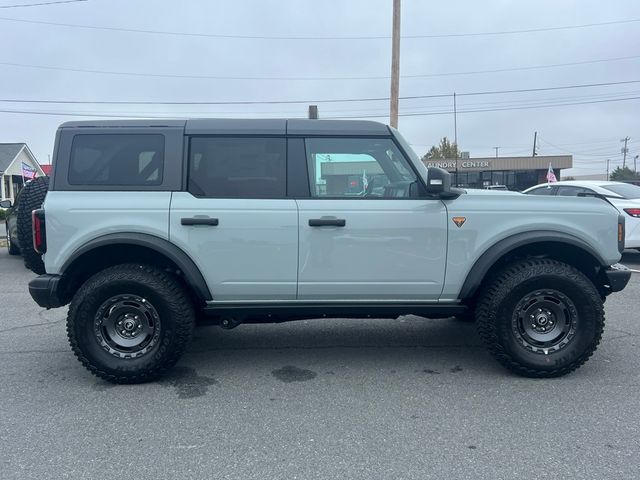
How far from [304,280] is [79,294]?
1.77 m

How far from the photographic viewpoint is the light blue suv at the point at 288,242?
14.0ft

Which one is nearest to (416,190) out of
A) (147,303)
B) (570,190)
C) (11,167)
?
(147,303)

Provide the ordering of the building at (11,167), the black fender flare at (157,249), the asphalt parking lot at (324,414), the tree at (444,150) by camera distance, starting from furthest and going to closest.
Answer: the tree at (444,150)
the building at (11,167)
the black fender flare at (157,249)
the asphalt parking lot at (324,414)

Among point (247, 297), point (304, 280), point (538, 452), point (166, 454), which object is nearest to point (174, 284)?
point (247, 297)

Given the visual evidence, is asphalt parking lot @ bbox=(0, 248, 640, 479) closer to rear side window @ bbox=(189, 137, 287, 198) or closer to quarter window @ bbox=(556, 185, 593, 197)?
rear side window @ bbox=(189, 137, 287, 198)

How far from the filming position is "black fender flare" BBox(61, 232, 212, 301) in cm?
421

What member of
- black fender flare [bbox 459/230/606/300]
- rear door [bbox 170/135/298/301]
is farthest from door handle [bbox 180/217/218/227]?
black fender flare [bbox 459/230/606/300]

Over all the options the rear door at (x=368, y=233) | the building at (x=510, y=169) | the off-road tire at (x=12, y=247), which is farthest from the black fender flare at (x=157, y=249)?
the building at (x=510, y=169)

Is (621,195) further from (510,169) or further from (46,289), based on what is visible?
(510,169)

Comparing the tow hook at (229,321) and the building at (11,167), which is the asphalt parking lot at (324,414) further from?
the building at (11,167)

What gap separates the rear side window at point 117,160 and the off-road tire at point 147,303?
2.40 feet

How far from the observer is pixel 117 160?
4422 mm

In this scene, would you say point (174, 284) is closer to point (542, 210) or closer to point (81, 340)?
point (81, 340)

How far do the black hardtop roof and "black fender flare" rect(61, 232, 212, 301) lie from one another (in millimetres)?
932
